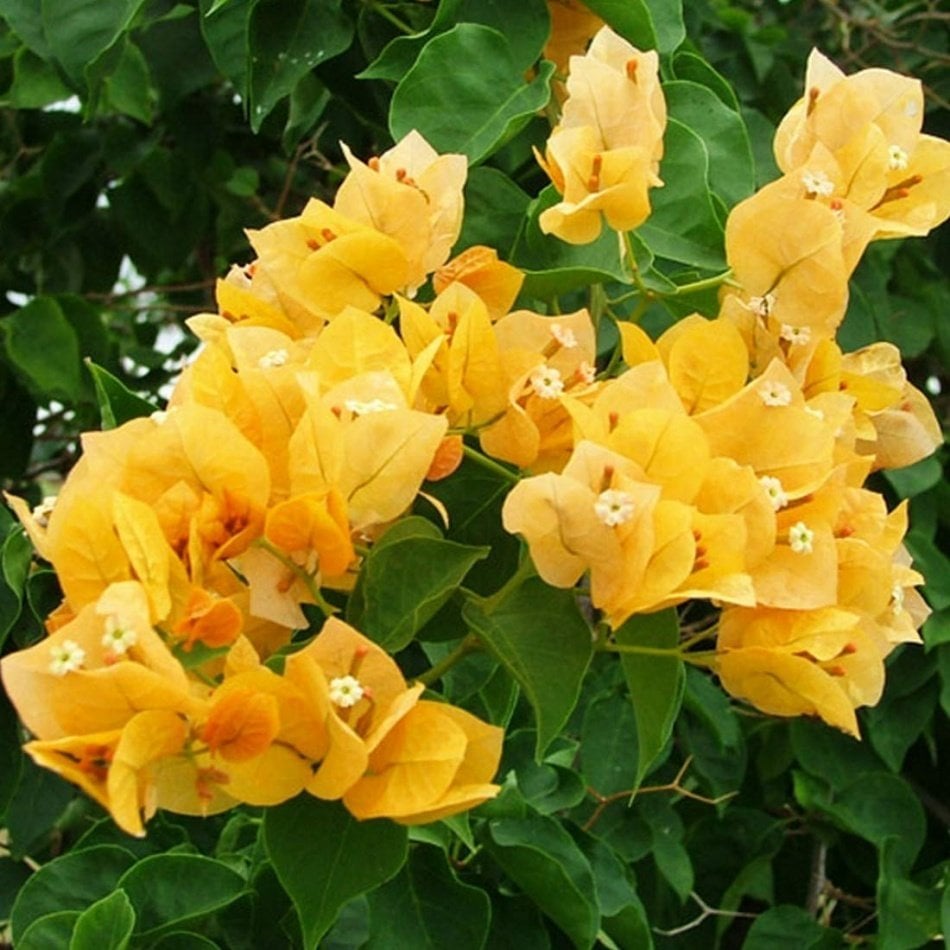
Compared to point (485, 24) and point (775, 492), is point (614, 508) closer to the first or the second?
point (775, 492)

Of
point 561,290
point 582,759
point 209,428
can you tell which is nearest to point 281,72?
point 561,290

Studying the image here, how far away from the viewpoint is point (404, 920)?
2.42 ft

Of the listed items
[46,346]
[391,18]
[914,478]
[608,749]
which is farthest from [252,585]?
[914,478]

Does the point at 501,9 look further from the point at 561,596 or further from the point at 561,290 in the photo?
the point at 561,596

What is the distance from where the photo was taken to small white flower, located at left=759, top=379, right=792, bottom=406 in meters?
0.60

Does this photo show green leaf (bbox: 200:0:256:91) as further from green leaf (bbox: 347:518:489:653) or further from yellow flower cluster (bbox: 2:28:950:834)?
green leaf (bbox: 347:518:489:653)

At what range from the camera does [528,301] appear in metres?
0.76

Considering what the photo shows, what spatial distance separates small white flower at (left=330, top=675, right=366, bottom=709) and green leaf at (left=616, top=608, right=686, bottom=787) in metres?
0.11

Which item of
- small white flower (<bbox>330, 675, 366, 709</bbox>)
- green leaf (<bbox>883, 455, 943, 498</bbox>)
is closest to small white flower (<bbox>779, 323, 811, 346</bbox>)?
small white flower (<bbox>330, 675, 366, 709</bbox>)

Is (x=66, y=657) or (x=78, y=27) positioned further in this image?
(x=78, y=27)

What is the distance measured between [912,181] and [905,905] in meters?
0.67

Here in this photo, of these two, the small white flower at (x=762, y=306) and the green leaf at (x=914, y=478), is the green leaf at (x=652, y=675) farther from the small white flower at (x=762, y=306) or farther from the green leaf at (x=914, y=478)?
the green leaf at (x=914, y=478)

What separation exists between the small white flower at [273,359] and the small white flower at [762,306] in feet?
0.59

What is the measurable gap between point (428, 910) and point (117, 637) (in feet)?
0.97
